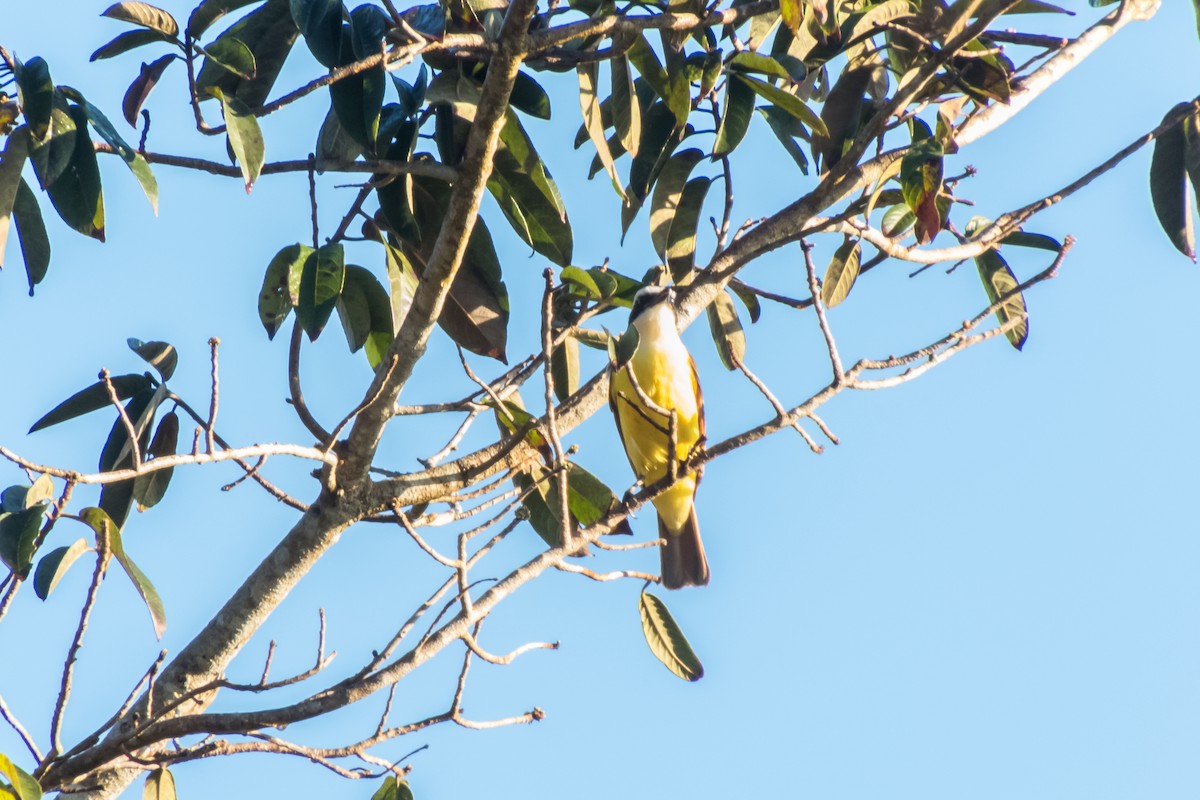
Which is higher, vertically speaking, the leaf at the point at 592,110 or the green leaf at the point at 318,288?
the leaf at the point at 592,110

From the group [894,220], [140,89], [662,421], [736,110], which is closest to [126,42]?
[140,89]

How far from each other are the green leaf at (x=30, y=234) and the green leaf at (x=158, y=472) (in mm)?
523

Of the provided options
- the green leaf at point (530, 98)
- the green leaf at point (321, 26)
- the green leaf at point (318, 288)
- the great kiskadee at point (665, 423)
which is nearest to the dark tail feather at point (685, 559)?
the great kiskadee at point (665, 423)

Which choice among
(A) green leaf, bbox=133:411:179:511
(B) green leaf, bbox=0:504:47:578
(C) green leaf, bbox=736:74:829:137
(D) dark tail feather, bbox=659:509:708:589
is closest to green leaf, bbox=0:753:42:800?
(B) green leaf, bbox=0:504:47:578

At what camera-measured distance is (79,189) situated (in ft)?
8.33

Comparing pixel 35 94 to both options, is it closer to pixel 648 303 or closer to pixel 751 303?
pixel 751 303

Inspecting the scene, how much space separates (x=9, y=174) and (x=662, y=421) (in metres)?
2.87

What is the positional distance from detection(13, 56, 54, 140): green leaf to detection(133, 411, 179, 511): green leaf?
918 mm

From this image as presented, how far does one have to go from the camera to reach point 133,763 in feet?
8.77

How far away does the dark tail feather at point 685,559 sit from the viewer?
4.97 metres

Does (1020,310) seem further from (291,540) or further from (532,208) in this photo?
(291,540)

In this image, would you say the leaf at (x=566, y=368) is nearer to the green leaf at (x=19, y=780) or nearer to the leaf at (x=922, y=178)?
the leaf at (x=922, y=178)

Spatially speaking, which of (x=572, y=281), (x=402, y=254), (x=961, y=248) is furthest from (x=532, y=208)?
(x=961, y=248)

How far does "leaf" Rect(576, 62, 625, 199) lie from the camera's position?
301 cm
